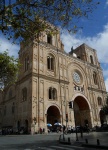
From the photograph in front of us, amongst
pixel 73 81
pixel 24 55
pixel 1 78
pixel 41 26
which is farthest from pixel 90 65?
pixel 41 26

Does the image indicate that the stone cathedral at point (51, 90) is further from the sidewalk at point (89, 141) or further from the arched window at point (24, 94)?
the sidewalk at point (89, 141)

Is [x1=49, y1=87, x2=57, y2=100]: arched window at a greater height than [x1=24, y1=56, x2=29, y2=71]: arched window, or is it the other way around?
[x1=24, y1=56, x2=29, y2=71]: arched window

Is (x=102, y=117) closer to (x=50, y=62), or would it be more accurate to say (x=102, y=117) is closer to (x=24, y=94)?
(x=50, y=62)

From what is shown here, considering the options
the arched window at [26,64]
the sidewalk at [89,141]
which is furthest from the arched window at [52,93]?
the sidewalk at [89,141]

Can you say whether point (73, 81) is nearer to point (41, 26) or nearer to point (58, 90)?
point (58, 90)

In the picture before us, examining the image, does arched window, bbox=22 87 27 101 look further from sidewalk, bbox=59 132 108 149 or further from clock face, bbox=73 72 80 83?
sidewalk, bbox=59 132 108 149

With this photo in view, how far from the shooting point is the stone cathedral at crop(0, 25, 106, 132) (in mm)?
25297

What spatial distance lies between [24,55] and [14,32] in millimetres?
23026

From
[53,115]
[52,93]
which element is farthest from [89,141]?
[53,115]

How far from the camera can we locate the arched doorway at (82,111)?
109 ft

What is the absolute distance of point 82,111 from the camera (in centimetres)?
3447

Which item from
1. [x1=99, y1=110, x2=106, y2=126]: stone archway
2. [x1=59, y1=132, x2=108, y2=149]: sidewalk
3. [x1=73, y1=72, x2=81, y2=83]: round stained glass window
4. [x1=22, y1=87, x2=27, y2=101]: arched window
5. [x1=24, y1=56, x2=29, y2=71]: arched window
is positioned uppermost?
[x1=24, y1=56, x2=29, y2=71]: arched window

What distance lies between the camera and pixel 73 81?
33.5m

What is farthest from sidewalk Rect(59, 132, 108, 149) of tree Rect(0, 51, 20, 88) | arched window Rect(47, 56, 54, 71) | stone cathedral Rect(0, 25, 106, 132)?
arched window Rect(47, 56, 54, 71)
